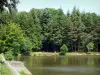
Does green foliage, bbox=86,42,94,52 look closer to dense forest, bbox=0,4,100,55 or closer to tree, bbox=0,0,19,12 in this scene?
dense forest, bbox=0,4,100,55

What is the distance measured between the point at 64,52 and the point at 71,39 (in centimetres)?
926

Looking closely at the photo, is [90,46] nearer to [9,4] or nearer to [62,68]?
[62,68]

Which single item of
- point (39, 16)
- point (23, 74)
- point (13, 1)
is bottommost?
point (23, 74)

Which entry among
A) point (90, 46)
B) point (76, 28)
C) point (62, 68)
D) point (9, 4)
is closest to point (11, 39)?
point (62, 68)

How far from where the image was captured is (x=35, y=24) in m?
96.5

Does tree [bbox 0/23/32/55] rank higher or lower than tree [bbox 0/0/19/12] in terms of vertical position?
higher

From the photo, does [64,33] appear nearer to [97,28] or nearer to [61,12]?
[97,28]

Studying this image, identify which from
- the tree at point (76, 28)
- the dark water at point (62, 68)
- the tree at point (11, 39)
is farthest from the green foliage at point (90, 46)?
the dark water at point (62, 68)

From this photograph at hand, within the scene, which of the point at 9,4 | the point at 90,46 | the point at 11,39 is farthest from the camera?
the point at 90,46

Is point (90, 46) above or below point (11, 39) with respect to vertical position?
below

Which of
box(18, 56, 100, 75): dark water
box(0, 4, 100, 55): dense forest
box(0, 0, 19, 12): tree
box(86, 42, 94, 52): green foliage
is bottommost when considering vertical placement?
box(18, 56, 100, 75): dark water

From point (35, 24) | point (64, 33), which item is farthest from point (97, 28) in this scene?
point (35, 24)

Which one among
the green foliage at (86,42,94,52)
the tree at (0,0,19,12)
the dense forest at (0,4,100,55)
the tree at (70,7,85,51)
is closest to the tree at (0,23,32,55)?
the dense forest at (0,4,100,55)

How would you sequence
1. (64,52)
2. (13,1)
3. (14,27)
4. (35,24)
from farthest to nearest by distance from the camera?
(35,24) < (64,52) < (14,27) < (13,1)
